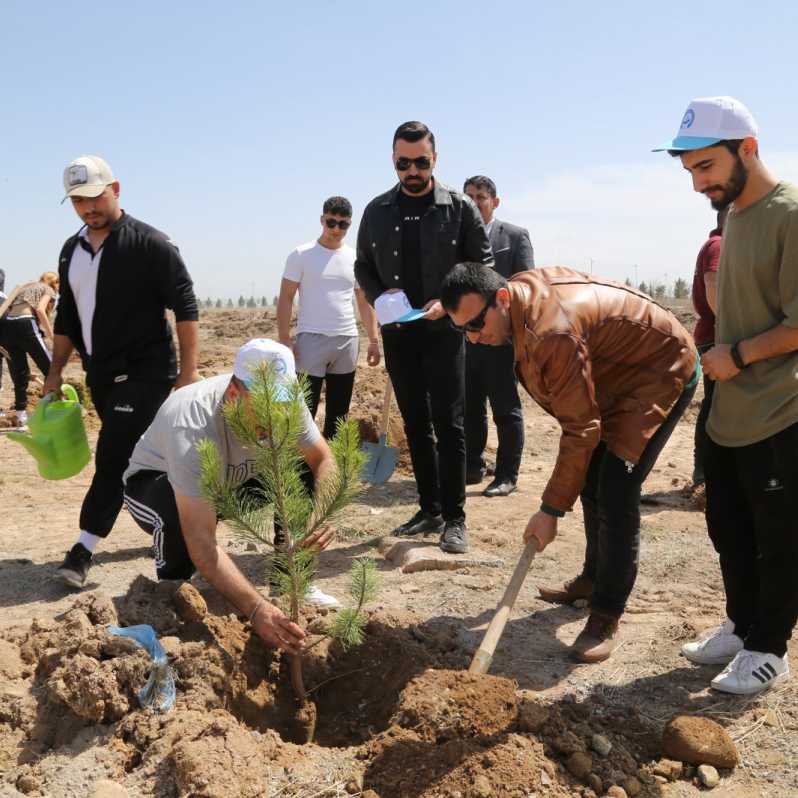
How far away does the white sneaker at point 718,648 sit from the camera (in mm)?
3438

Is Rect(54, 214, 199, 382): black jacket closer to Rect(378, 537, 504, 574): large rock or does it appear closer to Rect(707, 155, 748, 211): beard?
Rect(378, 537, 504, 574): large rock

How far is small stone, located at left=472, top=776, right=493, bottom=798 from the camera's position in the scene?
8.54ft

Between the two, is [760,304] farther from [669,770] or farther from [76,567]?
[76,567]

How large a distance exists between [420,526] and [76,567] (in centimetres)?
189

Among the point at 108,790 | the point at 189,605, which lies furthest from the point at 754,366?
the point at 108,790

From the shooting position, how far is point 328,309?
613cm

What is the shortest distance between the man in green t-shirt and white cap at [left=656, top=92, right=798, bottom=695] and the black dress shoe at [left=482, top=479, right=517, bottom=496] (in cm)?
311

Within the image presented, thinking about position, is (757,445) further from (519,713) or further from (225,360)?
(225,360)

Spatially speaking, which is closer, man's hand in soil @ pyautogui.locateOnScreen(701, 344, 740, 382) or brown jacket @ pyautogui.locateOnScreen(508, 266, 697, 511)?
man's hand in soil @ pyautogui.locateOnScreen(701, 344, 740, 382)

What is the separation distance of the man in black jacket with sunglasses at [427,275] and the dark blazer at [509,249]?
146 centimetres

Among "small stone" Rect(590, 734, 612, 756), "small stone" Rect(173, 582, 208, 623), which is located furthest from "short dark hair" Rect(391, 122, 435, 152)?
"small stone" Rect(590, 734, 612, 756)

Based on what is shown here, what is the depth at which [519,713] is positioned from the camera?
2.94 meters

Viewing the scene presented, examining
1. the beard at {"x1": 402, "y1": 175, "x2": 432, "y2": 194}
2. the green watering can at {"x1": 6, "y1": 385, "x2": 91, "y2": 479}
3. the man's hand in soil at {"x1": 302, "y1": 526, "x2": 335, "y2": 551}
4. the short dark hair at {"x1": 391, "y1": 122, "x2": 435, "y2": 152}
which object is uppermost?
the short dark hair at {"x1": 391, "y1": 122, "x2": 435, "y2": 152}

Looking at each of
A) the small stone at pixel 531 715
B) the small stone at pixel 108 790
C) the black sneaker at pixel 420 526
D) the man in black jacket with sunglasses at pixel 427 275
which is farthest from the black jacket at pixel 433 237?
the small stone at pixel 108 790
